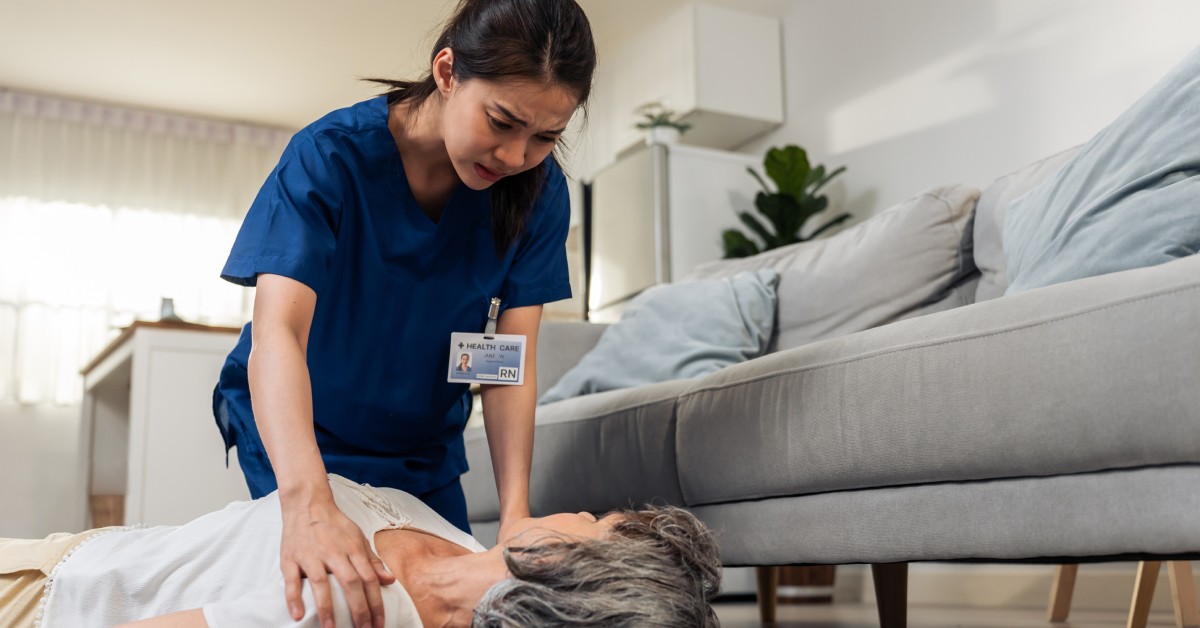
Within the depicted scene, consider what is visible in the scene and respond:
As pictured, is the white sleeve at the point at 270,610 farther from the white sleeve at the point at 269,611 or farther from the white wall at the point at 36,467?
the white wall at the point at 36,467

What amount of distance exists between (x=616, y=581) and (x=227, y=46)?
200 inches

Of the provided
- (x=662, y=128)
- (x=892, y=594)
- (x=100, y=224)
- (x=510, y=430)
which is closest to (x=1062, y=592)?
(x=892, y=594)

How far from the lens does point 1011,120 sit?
3.27m

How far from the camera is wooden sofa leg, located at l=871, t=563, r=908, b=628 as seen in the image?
5.60ft

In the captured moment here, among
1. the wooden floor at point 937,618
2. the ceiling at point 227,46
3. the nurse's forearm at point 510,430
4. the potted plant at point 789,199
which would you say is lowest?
the wooden floor at point 937,618

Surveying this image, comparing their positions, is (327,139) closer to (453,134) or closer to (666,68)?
(453,134)

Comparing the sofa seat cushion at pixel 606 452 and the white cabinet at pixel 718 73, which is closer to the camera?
the sofa seat cushion at pixel 606 452

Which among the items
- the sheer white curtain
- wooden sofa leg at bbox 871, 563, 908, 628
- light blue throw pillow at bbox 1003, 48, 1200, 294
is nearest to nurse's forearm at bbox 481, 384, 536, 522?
wooden sofa leg at bbox 871, 563, 908, 628

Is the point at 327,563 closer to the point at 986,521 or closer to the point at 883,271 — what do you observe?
the point at 986,521

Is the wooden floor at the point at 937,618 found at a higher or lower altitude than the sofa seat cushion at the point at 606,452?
lower

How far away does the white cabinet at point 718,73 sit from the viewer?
4.36 m

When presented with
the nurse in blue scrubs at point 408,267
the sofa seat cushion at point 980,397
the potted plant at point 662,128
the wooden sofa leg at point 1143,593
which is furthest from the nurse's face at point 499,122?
the potted plant at point 662,128

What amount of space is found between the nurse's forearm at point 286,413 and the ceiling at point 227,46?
3.70 m

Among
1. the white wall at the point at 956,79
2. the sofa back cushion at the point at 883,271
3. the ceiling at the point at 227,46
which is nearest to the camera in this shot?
the sofa back cushion at the point at 883,271
